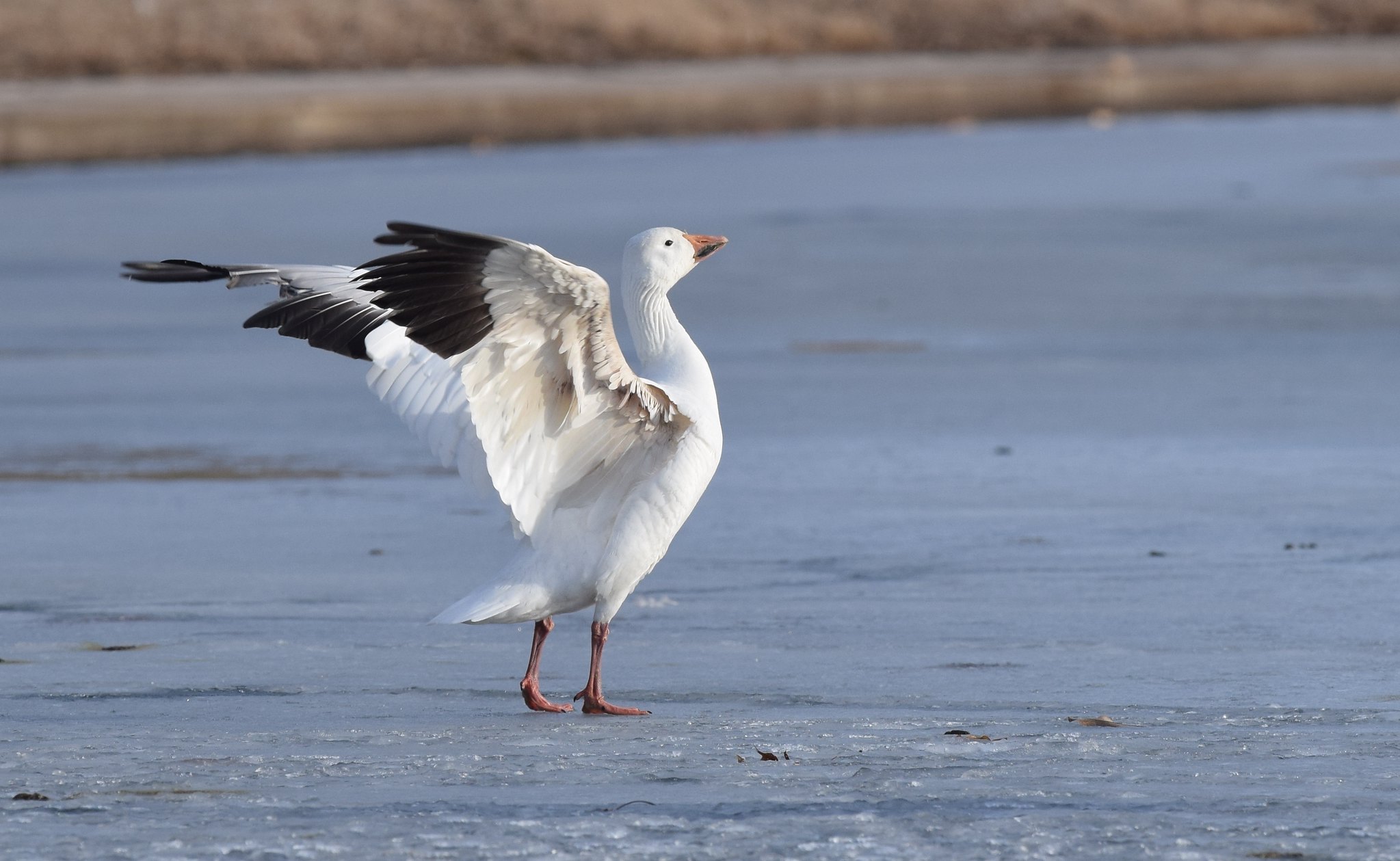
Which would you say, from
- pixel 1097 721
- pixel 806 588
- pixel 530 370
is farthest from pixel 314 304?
pixel 1097 721

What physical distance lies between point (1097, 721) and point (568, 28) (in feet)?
120

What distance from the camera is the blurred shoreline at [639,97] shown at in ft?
93.2

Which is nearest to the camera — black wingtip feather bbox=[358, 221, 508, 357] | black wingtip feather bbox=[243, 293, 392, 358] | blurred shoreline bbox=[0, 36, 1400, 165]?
black wingtip feather bbox=[358, 221, 508, 357]

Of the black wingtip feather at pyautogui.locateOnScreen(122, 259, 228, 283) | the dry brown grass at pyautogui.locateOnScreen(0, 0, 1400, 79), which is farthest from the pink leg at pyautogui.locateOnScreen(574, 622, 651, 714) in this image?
the dry brown grass at pyautogui.locateOnScreen(0, 0, 1400, 79)

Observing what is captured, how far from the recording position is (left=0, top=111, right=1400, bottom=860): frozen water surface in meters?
4.40

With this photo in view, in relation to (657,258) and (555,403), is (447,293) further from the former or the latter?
(657,258)

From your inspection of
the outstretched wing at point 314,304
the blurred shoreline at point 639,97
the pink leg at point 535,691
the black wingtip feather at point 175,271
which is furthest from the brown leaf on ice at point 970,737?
the blurred shoreline at point 639,97

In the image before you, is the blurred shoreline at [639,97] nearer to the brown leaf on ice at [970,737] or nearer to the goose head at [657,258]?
the goose head at [657,258]

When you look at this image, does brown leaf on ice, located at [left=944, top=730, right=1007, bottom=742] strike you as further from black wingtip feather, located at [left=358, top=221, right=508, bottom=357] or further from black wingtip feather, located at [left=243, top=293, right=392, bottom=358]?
black wingtip feather, located at [left=243, top=293, right=392, bottom=358]

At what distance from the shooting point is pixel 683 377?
18.8 feet

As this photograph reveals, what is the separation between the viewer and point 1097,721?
5027 millimetres

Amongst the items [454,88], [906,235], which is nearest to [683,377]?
[906,235]

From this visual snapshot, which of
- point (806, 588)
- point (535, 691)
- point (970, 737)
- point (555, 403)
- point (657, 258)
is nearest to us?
point (970, 737)

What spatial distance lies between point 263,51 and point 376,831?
35883 millimetres
